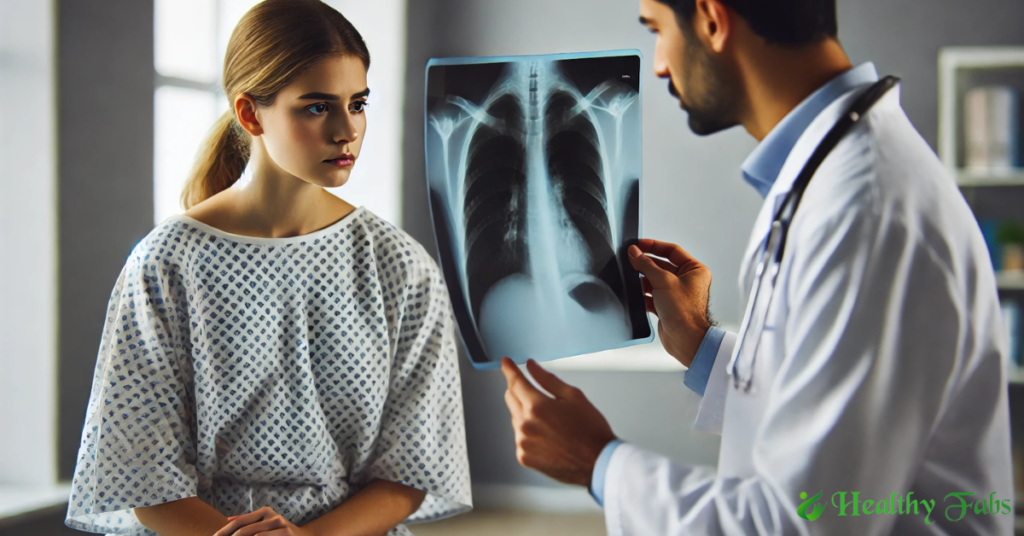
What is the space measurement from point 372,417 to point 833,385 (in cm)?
46

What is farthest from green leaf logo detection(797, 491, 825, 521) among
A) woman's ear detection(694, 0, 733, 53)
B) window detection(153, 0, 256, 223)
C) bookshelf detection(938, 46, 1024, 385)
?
bookshelf detection(938, 46, 1024, 385)

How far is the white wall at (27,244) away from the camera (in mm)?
1353

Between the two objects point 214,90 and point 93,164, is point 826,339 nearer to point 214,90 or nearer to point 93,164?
point 93,164

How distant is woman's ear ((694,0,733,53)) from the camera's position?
561mm

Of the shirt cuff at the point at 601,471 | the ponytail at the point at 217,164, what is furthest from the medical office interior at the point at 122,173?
the shirt cuff at the point at 601,471

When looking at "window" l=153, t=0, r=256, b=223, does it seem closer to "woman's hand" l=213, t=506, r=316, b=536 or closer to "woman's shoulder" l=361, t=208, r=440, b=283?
"woman's shoulder" l=361, t=208, r=440, b=283

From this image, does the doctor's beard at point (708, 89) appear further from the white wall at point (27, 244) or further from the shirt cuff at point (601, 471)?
the white wall at point (27, 244)

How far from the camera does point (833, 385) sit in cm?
46

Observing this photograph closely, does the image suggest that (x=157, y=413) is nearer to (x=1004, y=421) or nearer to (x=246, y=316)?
(x=246, y=316)

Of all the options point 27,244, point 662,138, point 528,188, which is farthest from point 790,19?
point 27,244

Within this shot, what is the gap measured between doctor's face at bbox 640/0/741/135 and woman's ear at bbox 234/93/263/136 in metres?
0.38

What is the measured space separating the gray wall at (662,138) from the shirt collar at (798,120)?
33 cm

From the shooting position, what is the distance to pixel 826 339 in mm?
466

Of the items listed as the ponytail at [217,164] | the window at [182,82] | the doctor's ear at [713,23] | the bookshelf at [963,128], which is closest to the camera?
the doctor's ear at [713,23]
